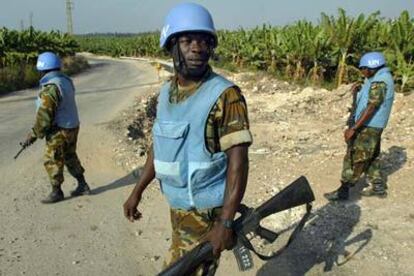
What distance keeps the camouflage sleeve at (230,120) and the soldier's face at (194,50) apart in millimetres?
197

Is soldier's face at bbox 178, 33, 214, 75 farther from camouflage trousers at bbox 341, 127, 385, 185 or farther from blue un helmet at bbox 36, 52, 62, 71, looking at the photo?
camouflage trousers at bbox 341, 127, 385, 185

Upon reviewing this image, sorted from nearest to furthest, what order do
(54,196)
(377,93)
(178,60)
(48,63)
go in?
(178,60) → (377,93) → (48,63) → (54,196)

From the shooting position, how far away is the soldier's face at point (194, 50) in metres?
2.38

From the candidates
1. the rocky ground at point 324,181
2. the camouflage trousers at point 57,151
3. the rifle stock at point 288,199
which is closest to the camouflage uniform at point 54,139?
the camouflage trousers at point 57,151

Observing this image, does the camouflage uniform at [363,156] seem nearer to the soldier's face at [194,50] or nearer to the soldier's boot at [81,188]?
the soldier's boot at [81,188]

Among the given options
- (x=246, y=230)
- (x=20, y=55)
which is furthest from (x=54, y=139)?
(x=20, y=55)

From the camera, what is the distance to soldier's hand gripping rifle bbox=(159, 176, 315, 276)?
7.45ft

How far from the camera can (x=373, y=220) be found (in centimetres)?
521

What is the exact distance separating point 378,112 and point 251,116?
7783 millimetres

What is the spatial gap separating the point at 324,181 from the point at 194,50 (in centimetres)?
462

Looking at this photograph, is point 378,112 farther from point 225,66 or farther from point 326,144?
point 225,66

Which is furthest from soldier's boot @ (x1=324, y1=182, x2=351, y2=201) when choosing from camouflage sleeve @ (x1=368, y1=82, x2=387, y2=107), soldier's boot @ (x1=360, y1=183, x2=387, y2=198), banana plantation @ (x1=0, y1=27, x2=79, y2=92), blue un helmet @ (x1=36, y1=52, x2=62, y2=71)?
banana plantation @ (x1=0, y1=27, x2=79, y2=92)

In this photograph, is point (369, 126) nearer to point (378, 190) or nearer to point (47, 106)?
point (378, 190)

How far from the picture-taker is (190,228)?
2596 mm
